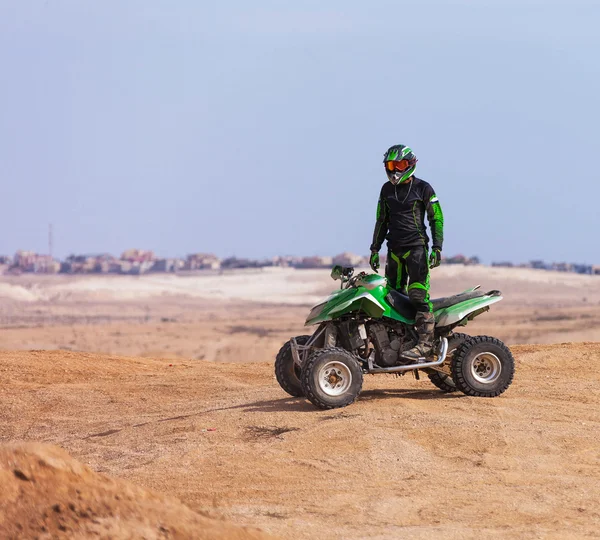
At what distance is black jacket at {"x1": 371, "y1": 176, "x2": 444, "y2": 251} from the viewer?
11.0 metres

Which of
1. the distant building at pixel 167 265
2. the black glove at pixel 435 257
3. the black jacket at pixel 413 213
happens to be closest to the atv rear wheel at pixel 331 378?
the black glove at pixel 435 257

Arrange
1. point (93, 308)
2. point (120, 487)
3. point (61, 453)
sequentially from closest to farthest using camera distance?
point (120, 487) < point (61, 453) < point (93, 308)

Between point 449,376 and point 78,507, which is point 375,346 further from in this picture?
point 78,507

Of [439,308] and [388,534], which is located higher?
[439,308]

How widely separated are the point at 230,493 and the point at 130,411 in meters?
4.81

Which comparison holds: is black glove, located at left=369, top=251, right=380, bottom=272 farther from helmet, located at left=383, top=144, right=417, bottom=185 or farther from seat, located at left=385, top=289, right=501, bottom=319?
helmet, located at left=383, top=144, right=417, bottom=185

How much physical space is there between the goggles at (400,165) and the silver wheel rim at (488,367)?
2.19m

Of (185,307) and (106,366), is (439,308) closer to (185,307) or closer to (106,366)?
(106,366)

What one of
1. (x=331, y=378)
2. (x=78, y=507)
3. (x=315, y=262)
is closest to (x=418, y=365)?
(x=331, y=378)

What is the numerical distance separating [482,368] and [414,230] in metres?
1.71

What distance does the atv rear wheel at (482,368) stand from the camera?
11055mm

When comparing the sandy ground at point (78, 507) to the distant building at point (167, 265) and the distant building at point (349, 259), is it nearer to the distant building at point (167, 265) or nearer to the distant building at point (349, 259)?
the distant building at point (349, 259)

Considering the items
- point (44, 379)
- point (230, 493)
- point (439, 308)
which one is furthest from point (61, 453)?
point (44, 379)

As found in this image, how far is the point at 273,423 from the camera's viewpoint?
1001 cm
